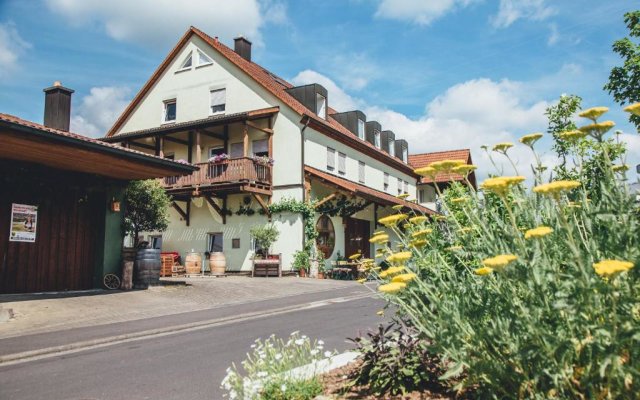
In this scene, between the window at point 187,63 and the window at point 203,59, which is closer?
the window at point 203,59

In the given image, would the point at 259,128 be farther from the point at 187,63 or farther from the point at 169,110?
the point at 169,110

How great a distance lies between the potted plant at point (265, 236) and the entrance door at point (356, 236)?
4.78 meters

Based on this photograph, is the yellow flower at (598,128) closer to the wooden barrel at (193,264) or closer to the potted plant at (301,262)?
the potted plant at (301,262)

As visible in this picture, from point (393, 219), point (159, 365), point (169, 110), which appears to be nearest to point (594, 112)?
point (393, 219)

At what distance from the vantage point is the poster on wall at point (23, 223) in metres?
12.7

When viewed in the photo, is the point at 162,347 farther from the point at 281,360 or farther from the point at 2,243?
the point at 2,243

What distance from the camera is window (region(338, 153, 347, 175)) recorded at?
85.6ft

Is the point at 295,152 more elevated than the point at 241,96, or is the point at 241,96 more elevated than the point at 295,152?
the point at 241,96

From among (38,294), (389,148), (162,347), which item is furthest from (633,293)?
(389,148)

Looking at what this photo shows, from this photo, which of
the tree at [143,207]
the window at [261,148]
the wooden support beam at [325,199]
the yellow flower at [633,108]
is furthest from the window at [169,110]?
the yellow flower at [633,108]

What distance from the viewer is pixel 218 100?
1002 inches

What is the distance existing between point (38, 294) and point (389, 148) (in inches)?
986

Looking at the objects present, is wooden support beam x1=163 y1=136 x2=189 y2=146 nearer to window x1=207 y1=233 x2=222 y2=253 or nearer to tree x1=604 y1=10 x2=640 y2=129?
window x1=207 y1=233 x2=222 y2=253

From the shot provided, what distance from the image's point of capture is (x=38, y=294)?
1276 cm
